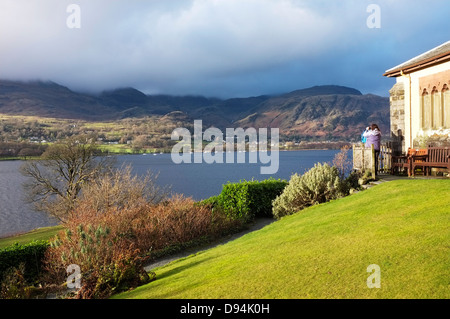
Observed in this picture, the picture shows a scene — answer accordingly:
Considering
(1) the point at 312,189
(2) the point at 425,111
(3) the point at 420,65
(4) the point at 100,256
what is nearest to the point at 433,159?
(2) the point at 425,111

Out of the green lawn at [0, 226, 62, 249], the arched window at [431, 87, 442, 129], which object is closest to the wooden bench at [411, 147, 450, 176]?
the arched window at [431, 87, 442, 129]

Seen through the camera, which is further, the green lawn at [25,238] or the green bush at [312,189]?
the green lawn at [25,238]

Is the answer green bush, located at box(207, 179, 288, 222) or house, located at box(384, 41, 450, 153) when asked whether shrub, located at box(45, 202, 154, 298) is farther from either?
house, located at box(384, 41, 450, 153)

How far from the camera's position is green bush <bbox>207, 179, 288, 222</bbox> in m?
20.3

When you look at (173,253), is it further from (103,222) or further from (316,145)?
(316,145)

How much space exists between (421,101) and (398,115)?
5.35 ft

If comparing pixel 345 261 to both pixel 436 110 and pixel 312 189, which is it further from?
pixel 436 110

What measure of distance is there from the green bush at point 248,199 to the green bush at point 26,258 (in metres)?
9.02

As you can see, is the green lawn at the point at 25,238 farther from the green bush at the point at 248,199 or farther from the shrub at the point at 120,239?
the green bush at the point at 248,199

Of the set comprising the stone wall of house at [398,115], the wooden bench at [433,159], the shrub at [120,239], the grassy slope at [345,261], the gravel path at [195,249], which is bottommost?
the gravel path at [195,249]

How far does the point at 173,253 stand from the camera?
50.9ft

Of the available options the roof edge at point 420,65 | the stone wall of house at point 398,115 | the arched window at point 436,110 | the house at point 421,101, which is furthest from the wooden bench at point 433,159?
the roof edge at point 420,65

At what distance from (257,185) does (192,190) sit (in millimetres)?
36297

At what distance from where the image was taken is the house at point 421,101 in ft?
55.3
